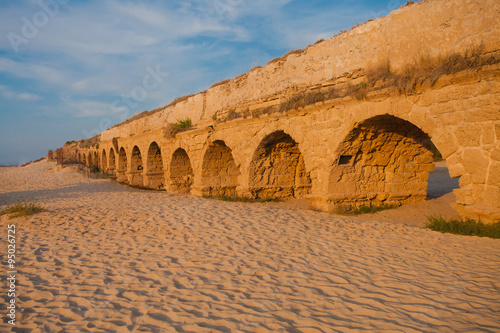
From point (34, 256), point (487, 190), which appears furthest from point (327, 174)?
point (34, 256)

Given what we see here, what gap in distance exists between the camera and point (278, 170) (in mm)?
8938

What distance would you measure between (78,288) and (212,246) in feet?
6.18

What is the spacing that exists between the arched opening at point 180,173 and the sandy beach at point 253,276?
6.04m

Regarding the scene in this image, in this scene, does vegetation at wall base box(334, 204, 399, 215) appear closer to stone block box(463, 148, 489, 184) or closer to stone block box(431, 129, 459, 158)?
stone block box(431, 129, 459, 158)

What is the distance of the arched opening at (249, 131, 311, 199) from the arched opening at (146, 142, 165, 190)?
7261mm

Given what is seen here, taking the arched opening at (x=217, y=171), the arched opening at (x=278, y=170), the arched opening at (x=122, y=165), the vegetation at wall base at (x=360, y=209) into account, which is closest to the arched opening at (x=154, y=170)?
the arched opening at (x=217, y=171)

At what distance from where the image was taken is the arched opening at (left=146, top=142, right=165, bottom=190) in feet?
47.6

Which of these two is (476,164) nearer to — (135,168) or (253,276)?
(253,276)

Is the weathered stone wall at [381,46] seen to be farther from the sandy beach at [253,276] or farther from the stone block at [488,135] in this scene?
the sandy beach at [253,276]

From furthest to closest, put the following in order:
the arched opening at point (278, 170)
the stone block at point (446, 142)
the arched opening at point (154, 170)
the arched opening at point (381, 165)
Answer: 1. the arched opening at point (154, 170)
2. the arched opening at point (278, 170)
3. the arched opening at point (381, 165)
4. the stone block at point (446, 142)

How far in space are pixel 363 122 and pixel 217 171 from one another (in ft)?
18.2

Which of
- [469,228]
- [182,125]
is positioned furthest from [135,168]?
[469,228]

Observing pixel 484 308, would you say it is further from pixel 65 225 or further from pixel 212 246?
pixel 65 225

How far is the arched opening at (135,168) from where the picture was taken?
54.9 ft
